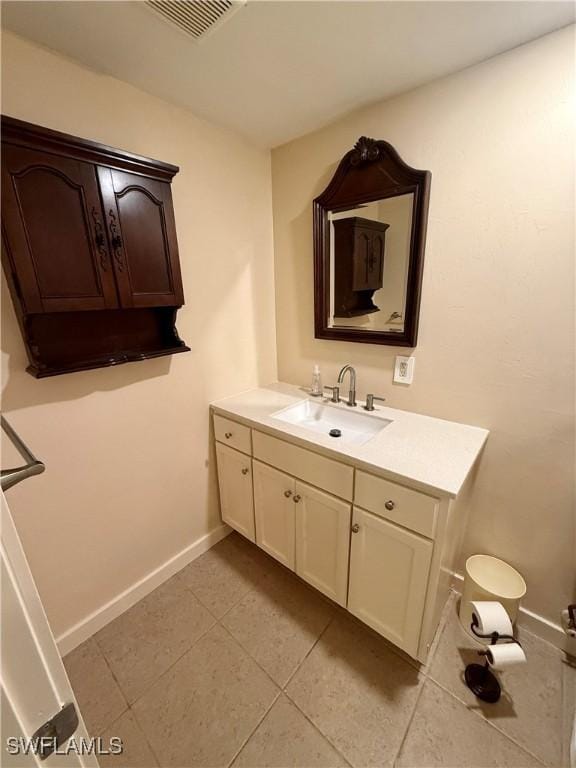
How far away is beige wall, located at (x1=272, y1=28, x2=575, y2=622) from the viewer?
42.0 inches

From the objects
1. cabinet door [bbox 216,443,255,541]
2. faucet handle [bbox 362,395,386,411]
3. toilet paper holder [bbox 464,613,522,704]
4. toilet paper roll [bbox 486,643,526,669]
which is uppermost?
faucet handle [bbox 362,395,386,411]

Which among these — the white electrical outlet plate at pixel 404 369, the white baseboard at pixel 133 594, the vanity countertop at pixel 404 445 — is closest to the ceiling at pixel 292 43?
the white electrical outlet plate at pixel 404 369

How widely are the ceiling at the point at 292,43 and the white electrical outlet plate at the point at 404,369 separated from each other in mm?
1102

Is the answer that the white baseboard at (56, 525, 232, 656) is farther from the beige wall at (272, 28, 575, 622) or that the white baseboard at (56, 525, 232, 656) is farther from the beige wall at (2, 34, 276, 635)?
the beige wall at (272, 28, 575, 622)

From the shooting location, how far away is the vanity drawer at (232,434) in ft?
5.11

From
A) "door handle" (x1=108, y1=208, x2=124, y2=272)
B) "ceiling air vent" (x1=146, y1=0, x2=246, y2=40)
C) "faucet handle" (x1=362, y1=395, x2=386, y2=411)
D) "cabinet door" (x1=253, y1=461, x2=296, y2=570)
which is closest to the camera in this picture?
"ceiling air vent" (x1=146, y1=0, x2=246, y2=40)

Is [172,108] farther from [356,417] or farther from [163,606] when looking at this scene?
[163,606]

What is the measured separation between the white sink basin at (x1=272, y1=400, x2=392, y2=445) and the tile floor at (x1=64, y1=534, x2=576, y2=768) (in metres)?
0.85

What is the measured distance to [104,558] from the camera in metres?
1.41

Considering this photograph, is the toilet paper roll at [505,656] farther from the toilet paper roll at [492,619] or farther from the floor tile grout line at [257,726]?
the floor tile grout line at [257,726]

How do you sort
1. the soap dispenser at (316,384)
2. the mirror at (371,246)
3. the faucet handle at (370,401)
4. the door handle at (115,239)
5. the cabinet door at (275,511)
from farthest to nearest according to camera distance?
the soap dispenser at (316,384) < the faucet handle at (370,401) < the cabinet door at (275,511) < the mirror at (371,246) < the door handle at (115,239)

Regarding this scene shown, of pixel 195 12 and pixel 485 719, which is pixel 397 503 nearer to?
pixel 485 719

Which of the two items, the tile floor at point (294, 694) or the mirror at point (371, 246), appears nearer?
the tile floor at point (294, 694)

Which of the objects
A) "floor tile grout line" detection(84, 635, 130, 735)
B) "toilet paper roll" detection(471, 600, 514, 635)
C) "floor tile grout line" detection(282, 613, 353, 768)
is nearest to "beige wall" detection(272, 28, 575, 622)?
"toilet paper roll" detection(471, 600, 514, 635)
